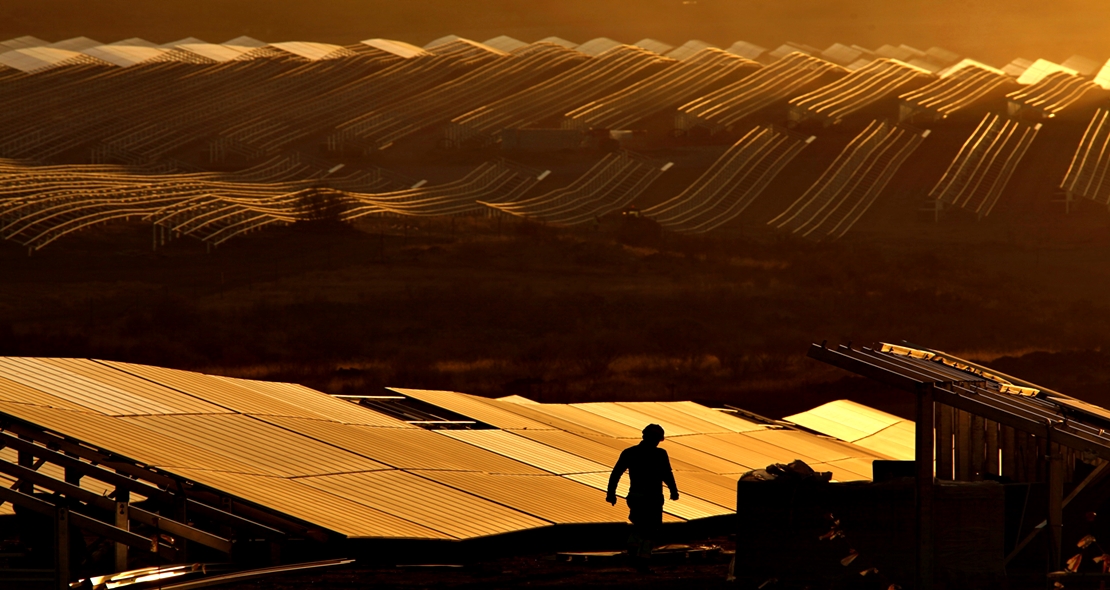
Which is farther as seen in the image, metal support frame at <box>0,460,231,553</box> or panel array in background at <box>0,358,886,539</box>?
panel array in background at <box>0,358,886,539</box>

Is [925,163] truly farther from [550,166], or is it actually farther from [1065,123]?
[550,166]

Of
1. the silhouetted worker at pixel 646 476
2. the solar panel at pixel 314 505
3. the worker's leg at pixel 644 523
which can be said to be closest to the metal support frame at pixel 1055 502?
the silhouetted worker at pixel 646 476

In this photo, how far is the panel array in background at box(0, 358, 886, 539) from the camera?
46.3 ft

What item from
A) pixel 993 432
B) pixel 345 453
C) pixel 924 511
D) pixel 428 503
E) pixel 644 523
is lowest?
pixel 428 503

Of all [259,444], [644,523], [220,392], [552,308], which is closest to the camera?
[644,523]

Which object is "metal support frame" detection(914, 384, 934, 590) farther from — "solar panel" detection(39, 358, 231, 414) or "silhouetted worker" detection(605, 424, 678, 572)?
"solar panel" detection(39, 358, 231, 414)

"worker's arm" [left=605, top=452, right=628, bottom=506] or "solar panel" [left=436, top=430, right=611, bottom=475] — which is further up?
"worker's arm" [left=605, top=452, right=628, bottom=506]

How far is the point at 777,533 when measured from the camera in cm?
1291

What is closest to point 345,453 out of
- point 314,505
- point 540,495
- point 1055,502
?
point 540,495

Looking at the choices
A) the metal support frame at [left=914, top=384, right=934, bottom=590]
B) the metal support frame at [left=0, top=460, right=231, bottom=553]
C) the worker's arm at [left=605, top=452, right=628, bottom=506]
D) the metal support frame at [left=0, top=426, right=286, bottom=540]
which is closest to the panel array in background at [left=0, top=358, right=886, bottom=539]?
the metal support frame at [left=0, top=426, right=286, bottom=540]

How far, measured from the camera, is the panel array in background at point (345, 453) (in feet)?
46.3

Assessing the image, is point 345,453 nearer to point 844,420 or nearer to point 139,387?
point 139,387

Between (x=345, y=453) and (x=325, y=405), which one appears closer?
(x=345, y=453)

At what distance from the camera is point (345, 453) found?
56.2 feet
